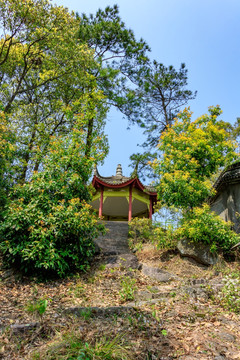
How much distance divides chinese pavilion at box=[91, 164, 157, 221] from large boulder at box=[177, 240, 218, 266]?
5.65m

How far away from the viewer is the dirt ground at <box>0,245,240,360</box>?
3439 millimetres

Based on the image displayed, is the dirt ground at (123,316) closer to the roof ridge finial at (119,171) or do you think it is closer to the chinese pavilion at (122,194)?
the chinese pavilion at (122,194)

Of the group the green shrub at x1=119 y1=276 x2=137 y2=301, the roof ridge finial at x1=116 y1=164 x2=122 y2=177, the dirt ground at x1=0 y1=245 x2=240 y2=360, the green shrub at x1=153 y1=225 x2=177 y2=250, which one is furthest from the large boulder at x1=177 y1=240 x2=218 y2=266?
the roof ridge finial at x1=116 y1=164 x2=122 y2=177

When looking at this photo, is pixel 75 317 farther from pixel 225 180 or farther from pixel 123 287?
pixel 225 180

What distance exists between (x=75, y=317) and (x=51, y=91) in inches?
447

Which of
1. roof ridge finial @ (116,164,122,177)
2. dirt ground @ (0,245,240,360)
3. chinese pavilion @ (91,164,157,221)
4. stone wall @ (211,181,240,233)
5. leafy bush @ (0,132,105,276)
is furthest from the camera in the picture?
roof ridge finial @ (116,164,122,177)

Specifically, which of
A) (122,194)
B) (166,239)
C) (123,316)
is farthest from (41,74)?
(123,316)

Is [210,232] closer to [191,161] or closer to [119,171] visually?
[191,161]

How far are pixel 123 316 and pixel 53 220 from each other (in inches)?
121

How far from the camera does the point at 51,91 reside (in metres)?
13.1

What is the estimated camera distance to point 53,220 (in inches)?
260

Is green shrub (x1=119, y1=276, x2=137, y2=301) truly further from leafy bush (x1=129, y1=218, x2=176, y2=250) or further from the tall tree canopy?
the tall tree canopy

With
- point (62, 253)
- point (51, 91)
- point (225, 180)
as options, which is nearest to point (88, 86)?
point (51, 91)

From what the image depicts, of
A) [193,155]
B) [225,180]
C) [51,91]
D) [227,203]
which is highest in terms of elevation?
[51,91]
